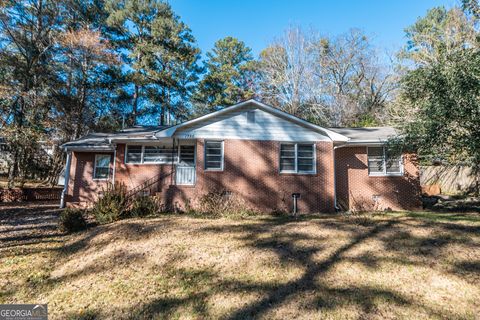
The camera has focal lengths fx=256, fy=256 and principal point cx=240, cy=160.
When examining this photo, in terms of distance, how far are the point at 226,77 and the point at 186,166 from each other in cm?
2287

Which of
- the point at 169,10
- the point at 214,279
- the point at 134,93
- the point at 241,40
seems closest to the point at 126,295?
the point at 214,279

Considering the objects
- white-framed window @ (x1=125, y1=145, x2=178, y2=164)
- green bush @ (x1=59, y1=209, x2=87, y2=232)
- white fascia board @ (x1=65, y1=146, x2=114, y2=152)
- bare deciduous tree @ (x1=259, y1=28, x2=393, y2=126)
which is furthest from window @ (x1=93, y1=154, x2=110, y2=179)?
bare deciduous tree @ (x1=259, y1=28, x2=393, y2=126)

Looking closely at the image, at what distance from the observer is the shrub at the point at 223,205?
1025 cm

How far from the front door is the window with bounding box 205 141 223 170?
90 centimetres

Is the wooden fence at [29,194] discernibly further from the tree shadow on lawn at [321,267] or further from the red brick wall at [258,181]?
the tree shadow on lawn at [321,267]

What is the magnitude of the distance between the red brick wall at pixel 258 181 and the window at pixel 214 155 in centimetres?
25

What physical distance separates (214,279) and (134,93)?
2758 cm

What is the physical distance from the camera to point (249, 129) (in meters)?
12.2

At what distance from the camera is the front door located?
40.3ft

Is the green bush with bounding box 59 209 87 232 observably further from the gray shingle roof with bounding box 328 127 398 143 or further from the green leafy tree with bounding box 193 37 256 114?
the green leafy tree with bounding box 193 37 256 114

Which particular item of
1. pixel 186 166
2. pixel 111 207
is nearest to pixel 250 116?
pixel 186 166

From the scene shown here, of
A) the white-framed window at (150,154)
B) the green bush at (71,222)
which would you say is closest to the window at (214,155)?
the white-framed window at (150,154)

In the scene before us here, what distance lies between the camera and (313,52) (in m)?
26.7

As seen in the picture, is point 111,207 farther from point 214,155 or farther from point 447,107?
point 447,107
